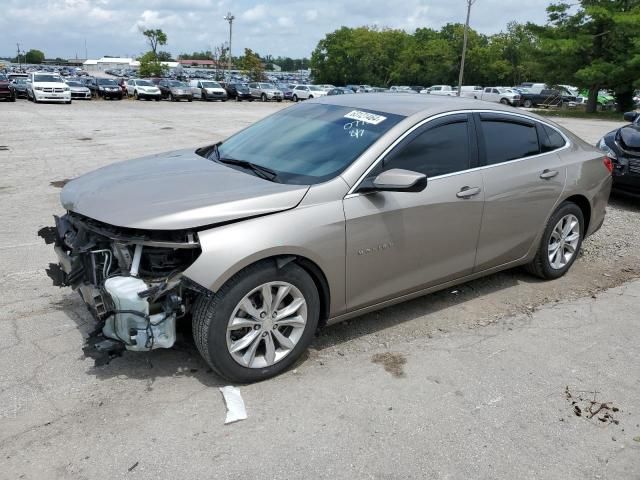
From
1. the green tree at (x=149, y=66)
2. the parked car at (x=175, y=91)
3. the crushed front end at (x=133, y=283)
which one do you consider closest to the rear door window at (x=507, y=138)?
the crushed front end at (x=133, y=283)

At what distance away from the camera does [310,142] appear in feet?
13.1

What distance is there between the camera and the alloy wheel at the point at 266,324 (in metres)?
3.24

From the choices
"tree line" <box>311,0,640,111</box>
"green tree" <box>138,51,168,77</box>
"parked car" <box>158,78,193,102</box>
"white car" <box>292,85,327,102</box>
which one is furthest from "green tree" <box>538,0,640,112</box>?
"green tree" <box>138,51,168,77</box>

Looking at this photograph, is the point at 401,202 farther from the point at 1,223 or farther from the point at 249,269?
the point at 1,223

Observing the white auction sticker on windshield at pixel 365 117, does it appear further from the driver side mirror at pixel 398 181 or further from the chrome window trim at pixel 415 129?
the driver side mirror at pixel 398 181

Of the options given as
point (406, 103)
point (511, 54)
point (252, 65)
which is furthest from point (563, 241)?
point (511, 54)

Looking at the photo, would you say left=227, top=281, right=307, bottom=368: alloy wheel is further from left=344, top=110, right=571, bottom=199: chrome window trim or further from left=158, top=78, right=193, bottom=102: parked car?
left=158, top=78, right=193, bottom=102: parked car

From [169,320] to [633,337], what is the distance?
339cm

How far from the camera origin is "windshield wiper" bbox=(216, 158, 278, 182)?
3.72m

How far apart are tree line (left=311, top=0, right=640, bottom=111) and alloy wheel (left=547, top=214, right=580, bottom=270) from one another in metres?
35.0

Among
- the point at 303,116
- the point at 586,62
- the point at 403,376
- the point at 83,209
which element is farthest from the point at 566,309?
the point at 586,62

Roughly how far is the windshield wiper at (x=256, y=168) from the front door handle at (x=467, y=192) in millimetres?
1367

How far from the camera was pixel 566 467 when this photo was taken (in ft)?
9.16

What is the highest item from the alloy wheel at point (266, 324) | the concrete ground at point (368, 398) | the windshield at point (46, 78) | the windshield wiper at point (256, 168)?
the windshield at point (46, 78)
